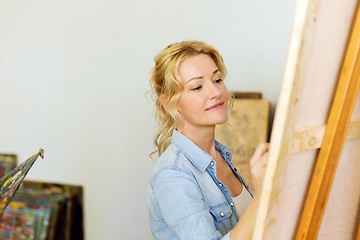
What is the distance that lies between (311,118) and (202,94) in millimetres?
607

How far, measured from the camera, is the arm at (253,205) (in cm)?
102

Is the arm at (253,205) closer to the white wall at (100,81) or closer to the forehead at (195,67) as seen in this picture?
the forehead at (195,67)

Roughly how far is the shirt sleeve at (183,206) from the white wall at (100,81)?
133 centimetres

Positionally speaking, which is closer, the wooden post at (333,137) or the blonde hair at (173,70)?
the wooden post at (333,137)

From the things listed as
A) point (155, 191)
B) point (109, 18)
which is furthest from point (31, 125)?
point (155, 191)

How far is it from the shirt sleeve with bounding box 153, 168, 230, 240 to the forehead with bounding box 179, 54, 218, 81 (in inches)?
13.9

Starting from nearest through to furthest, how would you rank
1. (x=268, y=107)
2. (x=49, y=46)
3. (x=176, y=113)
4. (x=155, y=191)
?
(x=155, y=191), (x=176, y=113), (x=268, y=107), (x=49, y=46)

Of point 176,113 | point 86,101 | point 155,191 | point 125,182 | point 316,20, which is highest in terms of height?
point 316,20

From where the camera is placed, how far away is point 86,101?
3.05 metres

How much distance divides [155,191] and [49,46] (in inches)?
80.1

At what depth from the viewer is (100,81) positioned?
2.97 m

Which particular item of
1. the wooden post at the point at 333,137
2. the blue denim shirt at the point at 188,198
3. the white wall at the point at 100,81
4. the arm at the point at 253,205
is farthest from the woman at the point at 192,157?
the white wall at the point at 100,81

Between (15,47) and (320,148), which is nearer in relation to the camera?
(320,148)

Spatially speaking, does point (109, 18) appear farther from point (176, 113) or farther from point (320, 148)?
point (320, 148)
